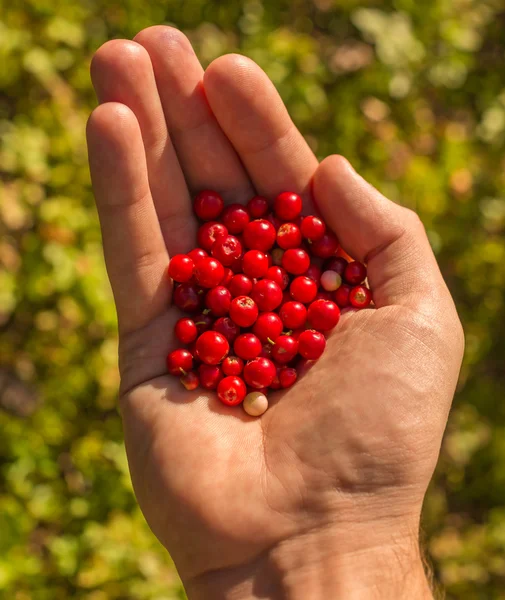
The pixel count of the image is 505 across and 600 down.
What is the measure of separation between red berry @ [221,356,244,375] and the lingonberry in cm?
79

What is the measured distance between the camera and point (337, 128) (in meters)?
6.42

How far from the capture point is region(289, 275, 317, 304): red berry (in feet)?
14.9

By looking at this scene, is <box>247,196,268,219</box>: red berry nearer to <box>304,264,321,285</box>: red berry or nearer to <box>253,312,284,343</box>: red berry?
<box>304,264,321,285</box>: red berry

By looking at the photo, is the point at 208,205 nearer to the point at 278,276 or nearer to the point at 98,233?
the point at 278,276

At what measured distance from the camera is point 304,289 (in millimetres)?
4547


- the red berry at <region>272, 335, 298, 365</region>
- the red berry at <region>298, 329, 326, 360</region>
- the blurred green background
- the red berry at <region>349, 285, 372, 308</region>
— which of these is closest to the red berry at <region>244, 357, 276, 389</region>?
the red berry at <region>272, 335, 298, 365</region>

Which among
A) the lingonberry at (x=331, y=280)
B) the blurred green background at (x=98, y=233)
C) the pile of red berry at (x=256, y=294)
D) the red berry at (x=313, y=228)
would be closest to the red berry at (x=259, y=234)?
the pile of red berry at (x=256, y=294)

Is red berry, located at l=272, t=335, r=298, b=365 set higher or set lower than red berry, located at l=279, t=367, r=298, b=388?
higher

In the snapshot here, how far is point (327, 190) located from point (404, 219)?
1.80ft

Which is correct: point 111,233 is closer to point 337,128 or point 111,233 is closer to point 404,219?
point 404,219

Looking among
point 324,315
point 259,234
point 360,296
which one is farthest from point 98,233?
point 360,296

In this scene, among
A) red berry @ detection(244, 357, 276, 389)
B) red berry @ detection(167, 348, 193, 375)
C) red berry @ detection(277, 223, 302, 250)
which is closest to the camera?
red berry @ detection(167, 348, 193, 375)

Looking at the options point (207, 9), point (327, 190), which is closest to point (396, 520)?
point (327, 190)

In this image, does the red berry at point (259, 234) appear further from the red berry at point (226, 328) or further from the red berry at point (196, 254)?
the red berry at point (226, 328)
